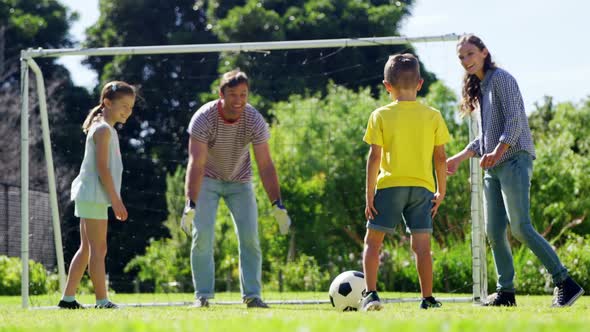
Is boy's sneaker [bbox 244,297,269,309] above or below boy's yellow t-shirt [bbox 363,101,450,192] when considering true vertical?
below

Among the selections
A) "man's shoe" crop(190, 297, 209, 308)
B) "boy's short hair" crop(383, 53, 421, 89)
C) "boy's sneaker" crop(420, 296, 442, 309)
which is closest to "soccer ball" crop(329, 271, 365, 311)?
"boy's sneaker" crop(420, 296, 442, 309)

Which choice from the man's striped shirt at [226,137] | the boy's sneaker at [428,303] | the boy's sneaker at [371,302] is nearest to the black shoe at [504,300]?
the boy's sneaker at [428,303]

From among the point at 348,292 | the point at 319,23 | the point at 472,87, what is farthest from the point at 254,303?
the point at 319,23

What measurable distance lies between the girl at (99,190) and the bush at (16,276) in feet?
19.2

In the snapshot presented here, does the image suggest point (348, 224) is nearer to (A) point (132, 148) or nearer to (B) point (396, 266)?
(B) point (396, 266)

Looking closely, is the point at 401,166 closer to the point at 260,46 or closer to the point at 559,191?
the point at 260,46

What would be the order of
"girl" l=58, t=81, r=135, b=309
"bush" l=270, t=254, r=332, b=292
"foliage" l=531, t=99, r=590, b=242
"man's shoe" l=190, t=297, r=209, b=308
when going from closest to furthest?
"girl" l=58, t=81, r=135, b=309, "man's shoe" l=190, t=297, r=209, b=308, "bush" l=270, t=254, r=332, b=292, "foliage" l=531, t=99, r=590, b=242

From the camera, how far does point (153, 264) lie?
49.2 ft

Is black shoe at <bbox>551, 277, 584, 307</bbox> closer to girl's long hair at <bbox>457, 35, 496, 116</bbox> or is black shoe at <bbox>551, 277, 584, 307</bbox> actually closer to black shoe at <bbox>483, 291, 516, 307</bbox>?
black shoe at <bbox>483, 291, 516, 307</bbox>

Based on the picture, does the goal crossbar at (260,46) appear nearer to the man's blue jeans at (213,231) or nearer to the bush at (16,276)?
the man's blue jeans at (213,231)

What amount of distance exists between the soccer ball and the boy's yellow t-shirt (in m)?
0.84

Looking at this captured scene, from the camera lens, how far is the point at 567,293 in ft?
19.0

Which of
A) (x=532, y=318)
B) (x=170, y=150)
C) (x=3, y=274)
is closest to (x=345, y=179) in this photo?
(x=3, y=274)

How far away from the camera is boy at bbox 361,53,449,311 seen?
5.61m
